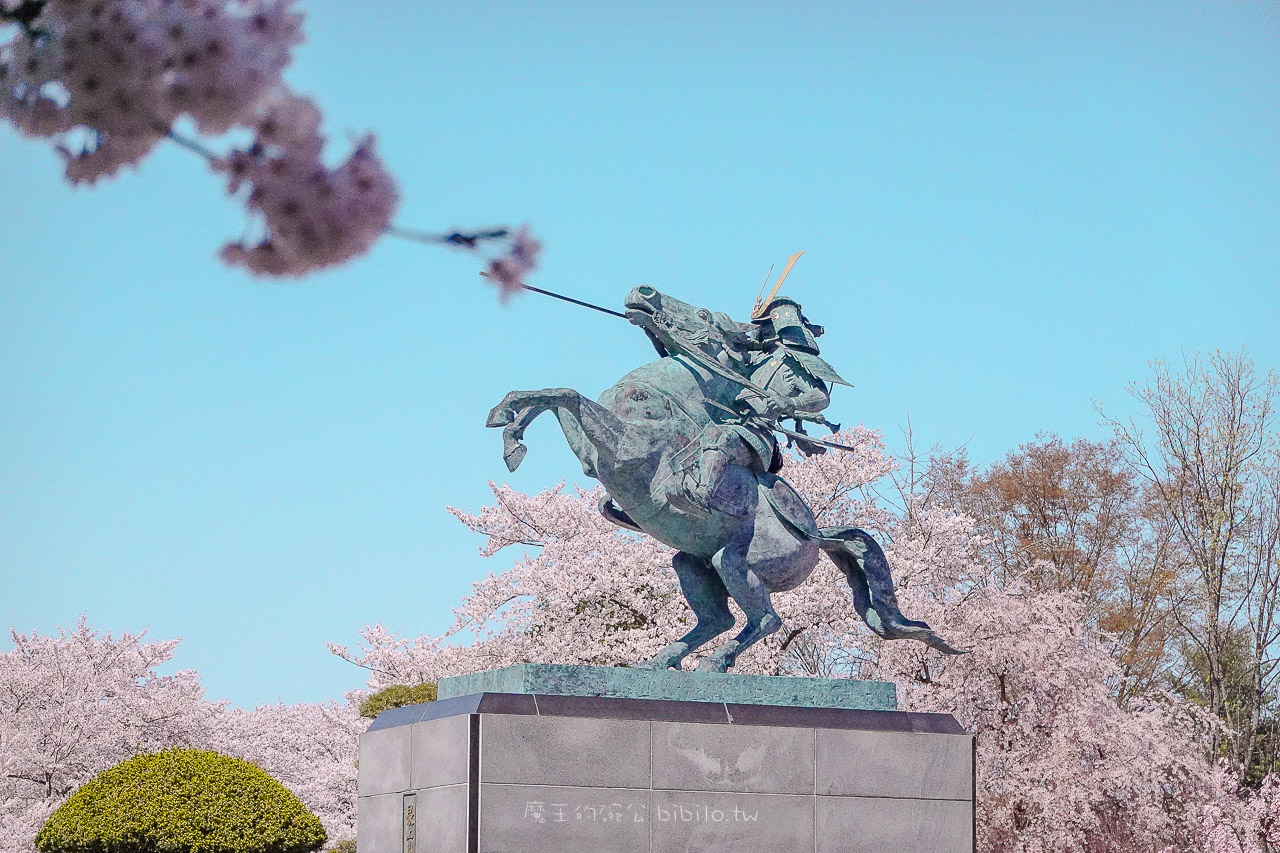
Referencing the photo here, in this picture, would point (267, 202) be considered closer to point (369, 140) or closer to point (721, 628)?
point (369, 140)

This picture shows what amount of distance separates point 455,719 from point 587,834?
99 cm

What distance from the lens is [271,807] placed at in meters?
18.6

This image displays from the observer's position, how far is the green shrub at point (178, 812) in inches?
699

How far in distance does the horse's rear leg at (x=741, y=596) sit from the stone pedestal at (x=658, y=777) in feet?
1.40

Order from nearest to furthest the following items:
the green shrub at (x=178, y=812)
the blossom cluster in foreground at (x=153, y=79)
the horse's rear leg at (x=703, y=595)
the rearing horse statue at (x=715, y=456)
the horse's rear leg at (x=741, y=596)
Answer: the blossom cluster in foreground at (x=153, y=79) < the rearing horse statue at (x=715, y=456) < the horse's rear leg at (x=741, y=596) < the horse's rear leg at (x=703, y=595) < the green shrub at (x=178, y=812)

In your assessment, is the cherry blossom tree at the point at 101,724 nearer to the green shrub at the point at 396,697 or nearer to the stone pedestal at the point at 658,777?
the green shrub at the point at 396,697

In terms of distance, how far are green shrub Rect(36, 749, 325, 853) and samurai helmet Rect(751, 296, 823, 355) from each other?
440 inches

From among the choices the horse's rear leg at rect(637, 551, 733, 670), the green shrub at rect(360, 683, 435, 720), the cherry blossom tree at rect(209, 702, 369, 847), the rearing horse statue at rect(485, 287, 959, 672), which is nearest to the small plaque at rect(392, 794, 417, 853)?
the rearing horse statue at rect(485, 287, 959, 672)

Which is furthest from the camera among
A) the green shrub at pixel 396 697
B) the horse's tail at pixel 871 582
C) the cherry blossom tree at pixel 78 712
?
the cherry blossom tree at pixel 78 712

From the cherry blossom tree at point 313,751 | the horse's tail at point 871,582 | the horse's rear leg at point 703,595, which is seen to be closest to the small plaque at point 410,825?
the horse's rear leg at point 703,595

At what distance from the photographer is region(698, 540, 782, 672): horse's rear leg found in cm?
951

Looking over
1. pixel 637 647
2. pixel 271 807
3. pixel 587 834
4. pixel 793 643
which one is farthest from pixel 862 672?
pixel 587 834

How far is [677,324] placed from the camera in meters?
10.0

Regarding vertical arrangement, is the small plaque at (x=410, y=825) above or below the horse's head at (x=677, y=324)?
below
